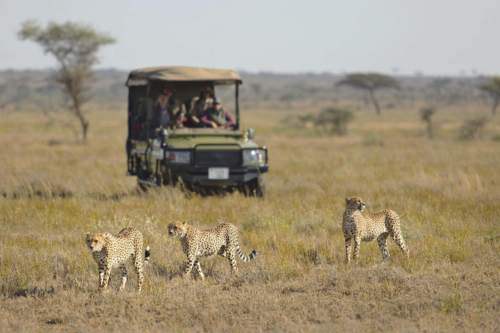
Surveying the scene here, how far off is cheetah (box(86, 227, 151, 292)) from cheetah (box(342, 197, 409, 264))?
78.0 inches

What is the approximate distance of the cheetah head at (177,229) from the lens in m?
7.88

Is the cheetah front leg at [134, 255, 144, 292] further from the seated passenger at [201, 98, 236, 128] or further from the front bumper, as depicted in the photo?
the seated passenger at [201, 98, 236, 128]

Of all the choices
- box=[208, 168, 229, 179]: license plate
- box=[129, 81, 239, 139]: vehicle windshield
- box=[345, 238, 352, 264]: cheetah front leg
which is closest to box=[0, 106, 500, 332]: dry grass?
box=[345, 238, 352, 264]: cheetah front leg

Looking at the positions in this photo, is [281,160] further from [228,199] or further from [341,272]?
[341,272]

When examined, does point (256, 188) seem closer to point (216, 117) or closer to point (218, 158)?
point (218, 158)

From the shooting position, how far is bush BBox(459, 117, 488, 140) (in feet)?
113

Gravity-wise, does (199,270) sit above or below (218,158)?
below

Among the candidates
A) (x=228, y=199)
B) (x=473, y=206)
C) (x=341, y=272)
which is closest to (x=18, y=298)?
(x=341, y=272)

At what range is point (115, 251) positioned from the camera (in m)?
7.56

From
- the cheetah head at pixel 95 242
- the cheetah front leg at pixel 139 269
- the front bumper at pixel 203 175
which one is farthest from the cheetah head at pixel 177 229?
the front bumper at pixel 203 175

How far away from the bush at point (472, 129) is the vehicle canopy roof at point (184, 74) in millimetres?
20924

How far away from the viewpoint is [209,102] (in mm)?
15094

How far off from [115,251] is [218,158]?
A: 5986 millimetres

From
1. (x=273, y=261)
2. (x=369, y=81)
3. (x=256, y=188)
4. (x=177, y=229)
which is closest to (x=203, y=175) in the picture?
(x=256, y=188)
